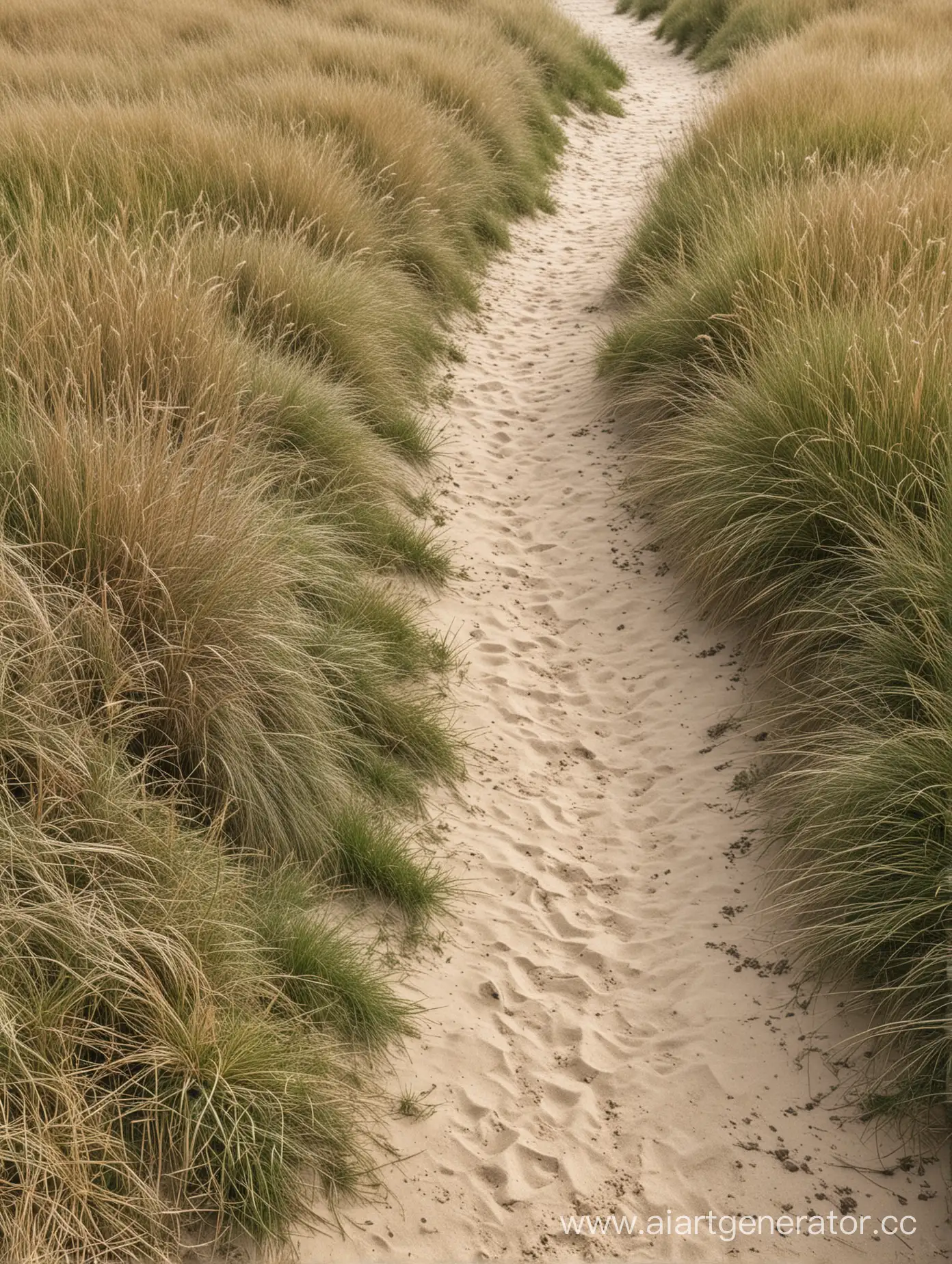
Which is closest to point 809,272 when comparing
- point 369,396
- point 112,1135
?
point 369,396

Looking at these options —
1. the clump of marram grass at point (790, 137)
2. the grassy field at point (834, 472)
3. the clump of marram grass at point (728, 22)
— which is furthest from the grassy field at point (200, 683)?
the clump of marram grass at point (728, 22)

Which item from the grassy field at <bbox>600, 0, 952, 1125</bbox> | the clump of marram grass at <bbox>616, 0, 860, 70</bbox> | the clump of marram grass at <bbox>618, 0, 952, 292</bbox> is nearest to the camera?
the grassy field at <bbox>600, 0, 952, 1125</bbox>

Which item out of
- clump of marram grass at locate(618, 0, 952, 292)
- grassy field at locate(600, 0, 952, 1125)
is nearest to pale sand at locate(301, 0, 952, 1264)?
grassy field at locate(600, 0, 952, 1125)

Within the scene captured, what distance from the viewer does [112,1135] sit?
8.00 ft

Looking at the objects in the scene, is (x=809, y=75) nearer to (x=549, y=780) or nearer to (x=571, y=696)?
(x=571, y=696)

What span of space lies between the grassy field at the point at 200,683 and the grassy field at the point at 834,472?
1.40 m

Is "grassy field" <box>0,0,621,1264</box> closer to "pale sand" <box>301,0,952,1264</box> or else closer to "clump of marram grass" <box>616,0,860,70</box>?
"pale sand" <box>301,0,952,1264</box>

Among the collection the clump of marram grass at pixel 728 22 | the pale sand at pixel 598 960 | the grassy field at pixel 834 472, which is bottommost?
the pale sand at pixel 598 960

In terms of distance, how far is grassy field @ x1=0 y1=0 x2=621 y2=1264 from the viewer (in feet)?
8.27

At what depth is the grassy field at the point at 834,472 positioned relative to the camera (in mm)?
3252

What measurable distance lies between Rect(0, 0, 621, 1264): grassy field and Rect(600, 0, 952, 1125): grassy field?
55.3 inches

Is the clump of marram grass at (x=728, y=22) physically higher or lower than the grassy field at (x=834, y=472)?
higher

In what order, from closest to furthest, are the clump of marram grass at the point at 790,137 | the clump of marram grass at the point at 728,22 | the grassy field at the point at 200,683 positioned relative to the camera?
the grassy field at the point at 200,683 → the clump of marram grass at the point at 790,137 → the clump of marram grass at the point at 728,22

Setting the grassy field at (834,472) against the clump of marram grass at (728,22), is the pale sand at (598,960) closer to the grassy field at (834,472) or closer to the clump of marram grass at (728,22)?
the grassy field at (834,472)
